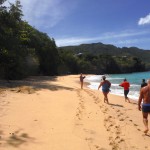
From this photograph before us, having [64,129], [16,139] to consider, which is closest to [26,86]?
[64,129]

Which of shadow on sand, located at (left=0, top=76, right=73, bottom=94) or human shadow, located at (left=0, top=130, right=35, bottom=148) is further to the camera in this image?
shadow on sand, located at (left=0, top=76, right=73, bottom=94)

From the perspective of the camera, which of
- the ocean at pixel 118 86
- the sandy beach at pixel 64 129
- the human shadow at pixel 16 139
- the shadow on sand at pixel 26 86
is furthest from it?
the ocean at pixel 118 86

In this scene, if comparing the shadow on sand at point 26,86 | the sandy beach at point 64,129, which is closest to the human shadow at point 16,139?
the sandy beach at point 64,129

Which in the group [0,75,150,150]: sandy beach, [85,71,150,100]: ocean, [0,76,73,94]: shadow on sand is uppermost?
[0,76,73,94]: shadow on sand

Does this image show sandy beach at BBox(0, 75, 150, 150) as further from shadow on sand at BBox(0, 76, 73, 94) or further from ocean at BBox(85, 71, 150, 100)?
ocean at BBox(85, 71, 150, 100)

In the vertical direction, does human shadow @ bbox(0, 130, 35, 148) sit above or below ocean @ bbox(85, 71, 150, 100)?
above

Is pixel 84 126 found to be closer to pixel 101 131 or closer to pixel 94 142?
pixel 101 131

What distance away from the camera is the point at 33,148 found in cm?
728

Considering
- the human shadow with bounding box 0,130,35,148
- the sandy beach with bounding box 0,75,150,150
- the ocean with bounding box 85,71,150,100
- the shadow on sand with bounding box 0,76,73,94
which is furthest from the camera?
the ocean with bounding box 85,71,150,100

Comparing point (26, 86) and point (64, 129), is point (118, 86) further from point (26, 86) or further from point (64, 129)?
point (64, 129)

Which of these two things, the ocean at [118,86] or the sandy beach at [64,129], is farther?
the ocean at [118,86]

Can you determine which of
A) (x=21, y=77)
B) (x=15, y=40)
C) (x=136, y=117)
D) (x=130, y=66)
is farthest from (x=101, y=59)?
(x=136, y=117)

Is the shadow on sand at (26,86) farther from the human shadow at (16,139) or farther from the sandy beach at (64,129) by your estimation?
the human shadow at (16,139)

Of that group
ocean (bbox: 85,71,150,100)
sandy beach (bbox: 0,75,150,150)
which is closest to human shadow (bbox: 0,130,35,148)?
sandy beach (bbox: 0,75,150,150)
